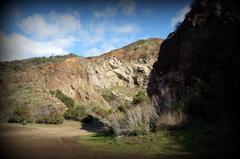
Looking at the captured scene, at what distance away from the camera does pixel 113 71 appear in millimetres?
73688

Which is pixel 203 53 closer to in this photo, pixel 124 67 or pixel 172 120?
pixel 172 120

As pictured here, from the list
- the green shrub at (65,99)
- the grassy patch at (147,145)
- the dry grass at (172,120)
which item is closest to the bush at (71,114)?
the green shrub at (65,99)

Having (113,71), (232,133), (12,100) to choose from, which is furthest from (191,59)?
(113,71)

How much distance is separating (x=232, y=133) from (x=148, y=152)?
4123 millimetres

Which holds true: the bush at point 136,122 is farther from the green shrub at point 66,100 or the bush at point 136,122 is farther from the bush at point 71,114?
the green shrub at point 66,100

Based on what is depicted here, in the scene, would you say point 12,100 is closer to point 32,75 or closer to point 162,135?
point 32,75

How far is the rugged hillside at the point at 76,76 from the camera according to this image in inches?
1870

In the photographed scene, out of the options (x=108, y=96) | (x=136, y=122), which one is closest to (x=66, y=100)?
(x=108, y=96)

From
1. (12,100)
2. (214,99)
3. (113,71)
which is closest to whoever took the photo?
(214,99)

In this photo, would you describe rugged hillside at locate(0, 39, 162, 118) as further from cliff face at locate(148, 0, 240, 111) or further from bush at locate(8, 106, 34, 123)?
cliff face at locate(148, 0, 240, 111)

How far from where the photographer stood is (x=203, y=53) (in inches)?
973

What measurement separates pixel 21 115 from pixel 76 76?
24263 mm

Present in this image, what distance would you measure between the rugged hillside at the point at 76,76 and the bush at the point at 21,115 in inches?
75.6

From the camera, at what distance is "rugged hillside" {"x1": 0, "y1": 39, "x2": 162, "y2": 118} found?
47.5m
